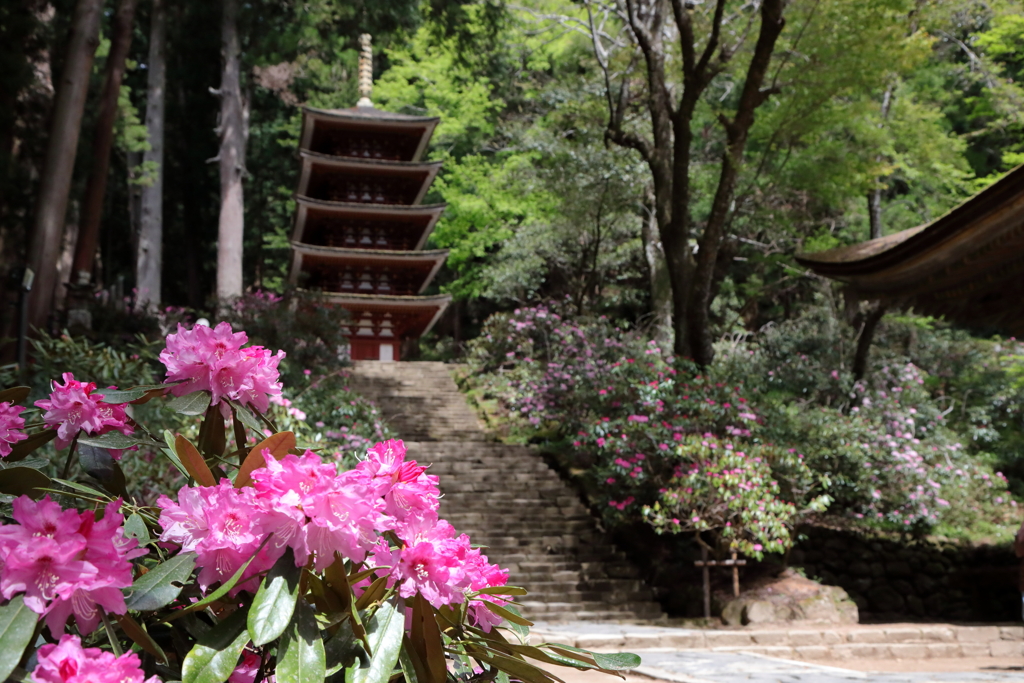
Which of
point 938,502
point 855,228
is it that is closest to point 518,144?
point 855,228

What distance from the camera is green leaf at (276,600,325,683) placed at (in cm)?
84

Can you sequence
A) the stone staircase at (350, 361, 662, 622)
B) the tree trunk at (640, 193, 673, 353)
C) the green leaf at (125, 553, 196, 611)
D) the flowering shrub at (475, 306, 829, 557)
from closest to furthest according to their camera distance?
the green leaf at (125, 553, 196, 611)
the flowering shrub at (475, 306, 829, 557)
the stone staircase at (350, 361, 662, 622)
the tree trunk at (640, 193, 673, 353)

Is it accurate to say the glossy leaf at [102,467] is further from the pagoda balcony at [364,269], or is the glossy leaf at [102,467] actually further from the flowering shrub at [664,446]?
the pagoda balcony at [364,269]

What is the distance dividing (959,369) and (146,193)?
18.4 meters

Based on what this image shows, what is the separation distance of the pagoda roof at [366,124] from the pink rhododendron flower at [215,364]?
19.8 metres

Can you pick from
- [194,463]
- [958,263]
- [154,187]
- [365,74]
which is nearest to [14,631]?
[194,463]

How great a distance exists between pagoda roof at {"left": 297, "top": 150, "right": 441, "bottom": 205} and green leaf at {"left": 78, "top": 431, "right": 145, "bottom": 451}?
19.3m

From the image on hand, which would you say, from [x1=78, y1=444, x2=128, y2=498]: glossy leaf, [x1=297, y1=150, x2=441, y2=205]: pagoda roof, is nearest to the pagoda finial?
[x1=297, y1=150, x2=441, y2=205]: pagoda roof

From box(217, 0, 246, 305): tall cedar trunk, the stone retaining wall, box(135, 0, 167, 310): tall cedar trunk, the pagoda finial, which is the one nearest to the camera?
the stone retaining wall

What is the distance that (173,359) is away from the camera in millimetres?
1187

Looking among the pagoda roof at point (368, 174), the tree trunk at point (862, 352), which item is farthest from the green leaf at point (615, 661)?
the pagoda roof at point (368, 174)

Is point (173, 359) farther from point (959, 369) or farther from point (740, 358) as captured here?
point (959, 369)

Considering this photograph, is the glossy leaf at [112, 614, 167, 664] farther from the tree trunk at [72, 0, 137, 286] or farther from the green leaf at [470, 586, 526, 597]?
the tree trunk at [72, 0, 137, 286]

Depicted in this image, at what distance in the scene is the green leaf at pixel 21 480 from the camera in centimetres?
99
